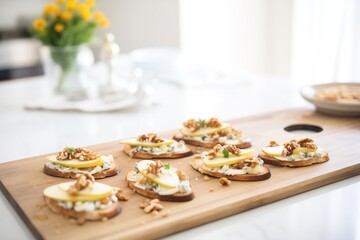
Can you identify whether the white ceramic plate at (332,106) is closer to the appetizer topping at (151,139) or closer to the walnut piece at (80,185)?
the appetizer topping at (151,139)

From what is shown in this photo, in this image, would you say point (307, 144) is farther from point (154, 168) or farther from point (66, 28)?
point (66, 28)

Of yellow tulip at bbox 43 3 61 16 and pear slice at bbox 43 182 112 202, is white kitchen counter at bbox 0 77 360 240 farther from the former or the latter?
yellow tulip at bbox 43 3 61 16

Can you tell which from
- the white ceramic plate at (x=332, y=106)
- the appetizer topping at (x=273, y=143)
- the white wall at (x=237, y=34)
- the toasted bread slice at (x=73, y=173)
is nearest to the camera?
the toasted bread slice at (x=73, y=173)

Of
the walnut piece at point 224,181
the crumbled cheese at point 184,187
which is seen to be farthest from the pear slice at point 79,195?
the walnut piece at point 224,181

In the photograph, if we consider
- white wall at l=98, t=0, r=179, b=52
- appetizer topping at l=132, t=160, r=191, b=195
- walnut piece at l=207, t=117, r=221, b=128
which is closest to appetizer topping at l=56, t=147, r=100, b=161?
appetizer topping at l=132, t=160, r=191, b=195

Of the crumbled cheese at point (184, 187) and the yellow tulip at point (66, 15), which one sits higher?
the yellow tulip at point (66, 15)

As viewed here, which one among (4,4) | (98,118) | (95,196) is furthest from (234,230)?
(4,4)

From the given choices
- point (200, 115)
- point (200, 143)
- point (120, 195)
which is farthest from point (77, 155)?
point (200, 115)

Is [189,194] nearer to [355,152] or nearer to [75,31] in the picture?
[355,152]
